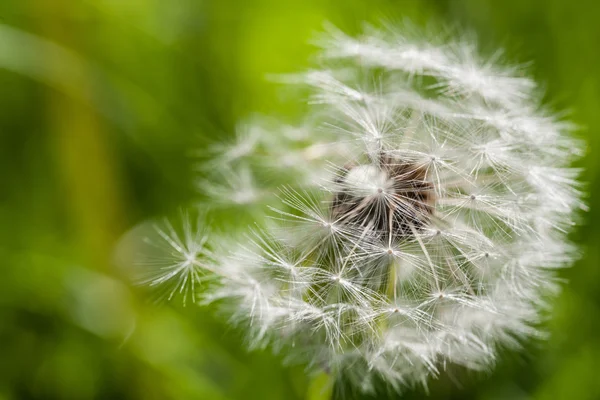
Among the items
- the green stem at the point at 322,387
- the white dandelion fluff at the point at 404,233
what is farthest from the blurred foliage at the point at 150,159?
the white dandelion fluff at the point at 404,233

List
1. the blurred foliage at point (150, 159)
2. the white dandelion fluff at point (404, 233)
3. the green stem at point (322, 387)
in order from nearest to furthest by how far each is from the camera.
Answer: the white dandelion fluff at point (404, 233)
the green stem at point (322, 387)
the blurred foliage at point (150, 159)

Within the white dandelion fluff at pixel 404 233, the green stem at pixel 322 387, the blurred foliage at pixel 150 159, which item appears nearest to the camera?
the white dandelion fluff at pixel 404 233

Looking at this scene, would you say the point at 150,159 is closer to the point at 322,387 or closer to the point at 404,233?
the point at 322,387

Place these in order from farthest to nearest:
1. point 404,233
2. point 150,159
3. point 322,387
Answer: point 150,159 < point 322,387 < point 404,233

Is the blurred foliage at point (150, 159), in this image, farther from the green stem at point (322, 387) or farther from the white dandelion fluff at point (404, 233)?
the white dandelion fluff at point (404, 233)

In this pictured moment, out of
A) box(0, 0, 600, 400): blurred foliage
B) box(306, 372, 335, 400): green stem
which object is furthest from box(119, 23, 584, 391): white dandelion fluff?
box(0, 0, 600, 400): blurred foliage

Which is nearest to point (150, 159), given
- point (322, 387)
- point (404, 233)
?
point (322, 387)
